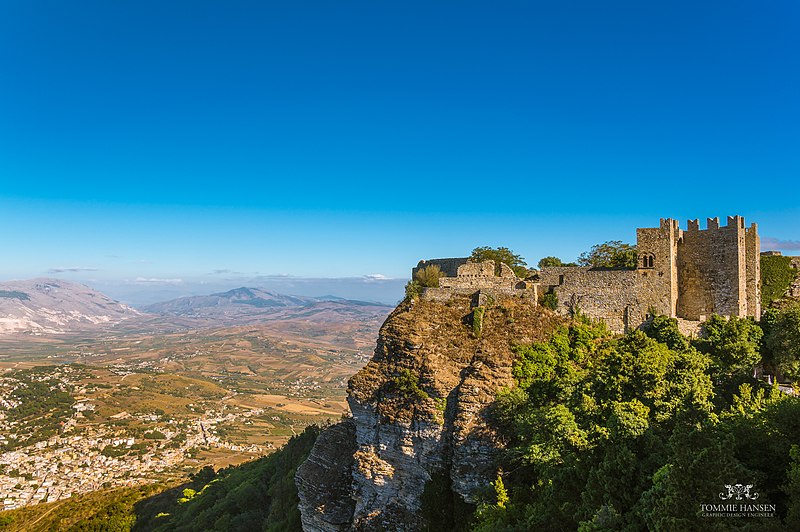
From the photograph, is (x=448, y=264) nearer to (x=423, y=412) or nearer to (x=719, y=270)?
(x=423, y=412)

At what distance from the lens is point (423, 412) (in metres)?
24.3

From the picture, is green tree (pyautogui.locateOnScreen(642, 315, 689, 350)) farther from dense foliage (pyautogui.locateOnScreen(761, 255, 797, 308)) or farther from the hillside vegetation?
the hillside vegetation

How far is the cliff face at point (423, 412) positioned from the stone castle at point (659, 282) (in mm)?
1432

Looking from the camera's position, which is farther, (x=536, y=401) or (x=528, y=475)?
(x=536, y=401)

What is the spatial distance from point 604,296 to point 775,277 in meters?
11.5

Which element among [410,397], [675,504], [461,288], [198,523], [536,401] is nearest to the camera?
[675,504]

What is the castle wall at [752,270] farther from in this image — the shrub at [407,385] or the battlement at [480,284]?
the shrub at [407,385]

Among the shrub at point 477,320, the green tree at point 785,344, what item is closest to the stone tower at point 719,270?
the green tree at point 785,344

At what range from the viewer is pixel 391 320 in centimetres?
2864

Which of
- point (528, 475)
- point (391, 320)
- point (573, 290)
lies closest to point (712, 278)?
point (573, 290)

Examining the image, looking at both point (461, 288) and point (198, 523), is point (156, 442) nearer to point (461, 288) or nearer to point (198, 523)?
point (198, 523)

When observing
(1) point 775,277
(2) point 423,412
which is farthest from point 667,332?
(2) point 423,412

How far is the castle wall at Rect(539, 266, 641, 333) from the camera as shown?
2800 cm

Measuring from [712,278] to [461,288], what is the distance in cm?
1504
